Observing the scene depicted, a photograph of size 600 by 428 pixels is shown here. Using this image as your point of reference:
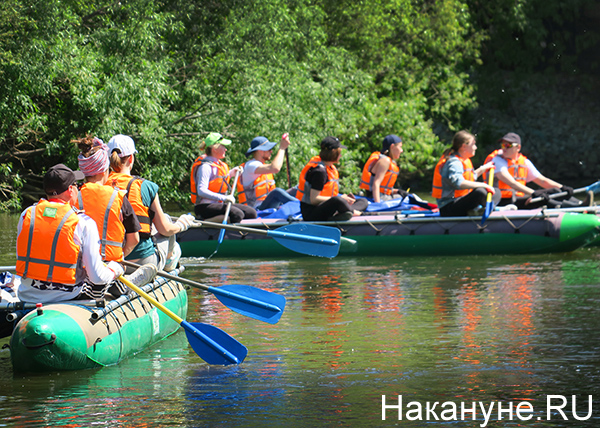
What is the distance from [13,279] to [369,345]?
2294mm

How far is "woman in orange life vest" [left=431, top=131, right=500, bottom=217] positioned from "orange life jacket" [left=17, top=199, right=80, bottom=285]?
544cm

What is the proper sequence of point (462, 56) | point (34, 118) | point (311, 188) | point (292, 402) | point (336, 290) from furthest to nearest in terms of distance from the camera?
point (462, 56), point (34, 118), point (311, 188), point (336, 290), point (292, 402)

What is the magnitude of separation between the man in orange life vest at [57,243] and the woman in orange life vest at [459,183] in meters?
5.36

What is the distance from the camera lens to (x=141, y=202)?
5773 mm

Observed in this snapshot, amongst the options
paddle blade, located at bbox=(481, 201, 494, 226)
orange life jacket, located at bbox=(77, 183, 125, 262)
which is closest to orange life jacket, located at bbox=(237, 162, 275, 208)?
paddle blade, located at bbox=(481, 201, 494, 226)

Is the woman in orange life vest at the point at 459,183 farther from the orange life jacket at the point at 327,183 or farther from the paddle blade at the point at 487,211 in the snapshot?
the orange life jacket at the point at 327,183

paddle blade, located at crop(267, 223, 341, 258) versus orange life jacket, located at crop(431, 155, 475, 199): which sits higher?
orange life jacket, located at crop(431, 155, 475, 199)

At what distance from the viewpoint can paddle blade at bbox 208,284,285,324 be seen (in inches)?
226

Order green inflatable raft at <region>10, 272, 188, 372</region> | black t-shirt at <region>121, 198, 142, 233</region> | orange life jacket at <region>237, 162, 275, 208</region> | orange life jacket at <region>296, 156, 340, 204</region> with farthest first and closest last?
1. orange life jacket at <region>237, 162, 275, 208</region>
2. orange life jacket at <region>296, 156, 340, 204</region>
3. black t-shirt at <region>121, 198, 142, 233</region>
4. green inflatable raft at <region>10, 272, 188, 372</region>

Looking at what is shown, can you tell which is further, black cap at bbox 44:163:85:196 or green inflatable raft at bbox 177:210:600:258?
green inflatable raft at bbox 177:210:600:258

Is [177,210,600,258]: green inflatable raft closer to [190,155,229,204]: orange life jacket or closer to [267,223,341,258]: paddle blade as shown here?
[190,155,229,204]: orange life jacket

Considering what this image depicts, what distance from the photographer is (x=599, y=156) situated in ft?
83.7

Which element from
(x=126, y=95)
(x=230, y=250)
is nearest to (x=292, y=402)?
(x=230, y=250)

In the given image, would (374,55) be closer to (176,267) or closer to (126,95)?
(126,95)
